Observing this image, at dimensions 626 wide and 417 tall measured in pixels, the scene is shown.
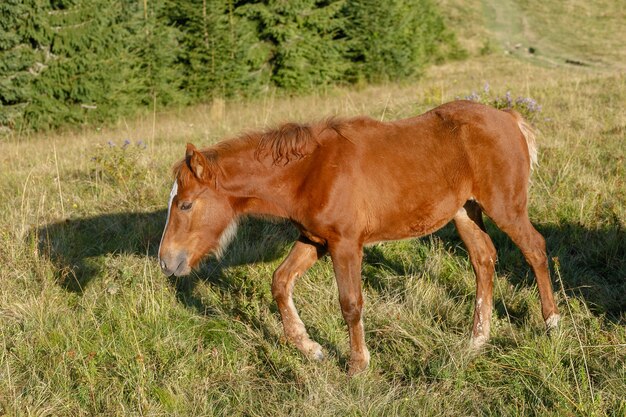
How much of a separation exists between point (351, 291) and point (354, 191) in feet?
2.30

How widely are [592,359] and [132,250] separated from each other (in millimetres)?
4323

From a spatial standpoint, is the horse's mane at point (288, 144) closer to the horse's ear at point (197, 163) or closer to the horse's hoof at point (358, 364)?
the horse's ear at point (197, 163)

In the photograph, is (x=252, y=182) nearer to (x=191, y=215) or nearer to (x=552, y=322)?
(x=191, y=215)

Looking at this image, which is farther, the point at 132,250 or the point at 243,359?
the point at 132,250

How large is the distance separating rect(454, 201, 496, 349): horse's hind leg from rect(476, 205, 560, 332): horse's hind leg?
1.03 ft

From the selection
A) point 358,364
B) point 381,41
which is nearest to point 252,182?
point 358,364

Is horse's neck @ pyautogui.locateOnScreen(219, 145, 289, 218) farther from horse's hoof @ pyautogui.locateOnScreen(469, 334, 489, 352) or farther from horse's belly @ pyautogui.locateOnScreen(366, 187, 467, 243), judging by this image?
horse's hoof @ pyautogui.locateOnScreen(469, 334, 489, 352)

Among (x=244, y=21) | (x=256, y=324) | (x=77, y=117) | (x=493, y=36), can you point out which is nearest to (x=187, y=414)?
(x=256, y=324)

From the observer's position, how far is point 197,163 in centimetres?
416

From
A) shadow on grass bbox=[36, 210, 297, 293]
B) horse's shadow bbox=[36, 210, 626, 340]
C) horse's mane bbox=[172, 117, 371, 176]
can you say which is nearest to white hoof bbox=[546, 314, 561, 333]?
horse's shadow bbox=[36, 210, 626, 340]

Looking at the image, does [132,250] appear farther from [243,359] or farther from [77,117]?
[77,117]

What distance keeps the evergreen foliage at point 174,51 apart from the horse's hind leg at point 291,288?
1137 centimetres

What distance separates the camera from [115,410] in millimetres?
3811

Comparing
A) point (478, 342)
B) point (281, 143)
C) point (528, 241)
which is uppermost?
point (281, 143)
